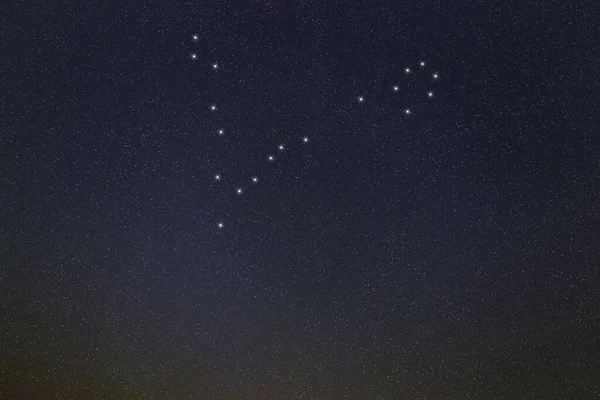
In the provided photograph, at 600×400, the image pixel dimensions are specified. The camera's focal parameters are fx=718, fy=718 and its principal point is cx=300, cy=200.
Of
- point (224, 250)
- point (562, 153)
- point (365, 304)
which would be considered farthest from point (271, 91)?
point (562, 153)

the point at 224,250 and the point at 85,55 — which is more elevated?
the point at 85,55

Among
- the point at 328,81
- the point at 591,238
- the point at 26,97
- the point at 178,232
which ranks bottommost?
the point at 591,238

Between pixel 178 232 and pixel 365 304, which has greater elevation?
pixel 178 232

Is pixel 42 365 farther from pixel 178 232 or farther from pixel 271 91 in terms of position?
pixel 271 91

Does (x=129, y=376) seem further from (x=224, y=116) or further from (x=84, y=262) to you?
(x=224, y=116)

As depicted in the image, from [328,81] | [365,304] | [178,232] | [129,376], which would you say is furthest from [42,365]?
[328,81]

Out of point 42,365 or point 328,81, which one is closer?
point 328,81
